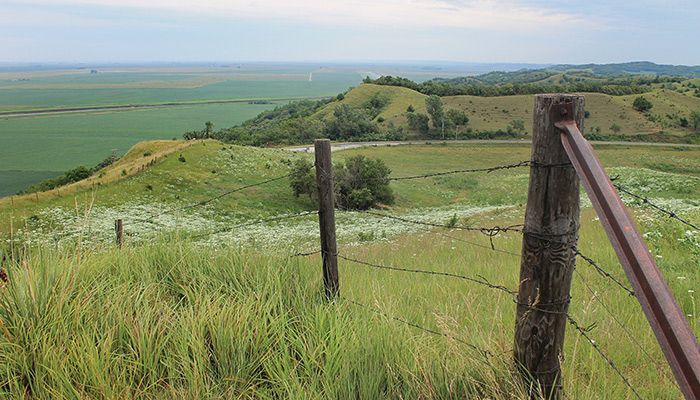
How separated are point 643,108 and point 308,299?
460 feet

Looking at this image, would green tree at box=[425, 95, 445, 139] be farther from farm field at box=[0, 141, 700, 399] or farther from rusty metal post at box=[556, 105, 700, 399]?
rusty metal post at box=[556, 105, 700, 399]

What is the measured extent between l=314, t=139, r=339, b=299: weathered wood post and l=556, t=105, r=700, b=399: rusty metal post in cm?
262

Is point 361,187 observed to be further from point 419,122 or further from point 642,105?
point 642,105

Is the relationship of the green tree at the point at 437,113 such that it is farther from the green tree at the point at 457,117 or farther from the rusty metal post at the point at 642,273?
the rusty metal post at the point at 642,273

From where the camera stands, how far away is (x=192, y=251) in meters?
5.69

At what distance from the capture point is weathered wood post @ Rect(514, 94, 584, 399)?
9.45ft

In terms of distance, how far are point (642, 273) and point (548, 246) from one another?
2.41 feet

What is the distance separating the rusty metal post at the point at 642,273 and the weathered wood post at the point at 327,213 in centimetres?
262

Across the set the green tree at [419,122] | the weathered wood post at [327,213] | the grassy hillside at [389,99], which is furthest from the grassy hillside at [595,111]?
the weathered wood post at [327,213]

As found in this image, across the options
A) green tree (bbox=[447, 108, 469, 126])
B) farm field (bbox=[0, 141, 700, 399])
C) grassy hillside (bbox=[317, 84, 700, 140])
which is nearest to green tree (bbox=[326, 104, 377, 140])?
grassy hillside (bbox=[317, 84, 700, 140])

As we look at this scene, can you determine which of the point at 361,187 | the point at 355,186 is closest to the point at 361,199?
the point at 355,186

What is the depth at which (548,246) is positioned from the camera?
292 centimetres

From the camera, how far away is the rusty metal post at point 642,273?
78.4 inches

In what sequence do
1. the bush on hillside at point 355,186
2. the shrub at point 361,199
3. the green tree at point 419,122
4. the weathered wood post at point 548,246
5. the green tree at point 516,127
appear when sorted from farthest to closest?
the green tree at point 419,122 → the green tree at point 516,127 → the shrub at point 361,199 → the bush on hillside at point 355,186 → the weathered wood post at point 548,246
